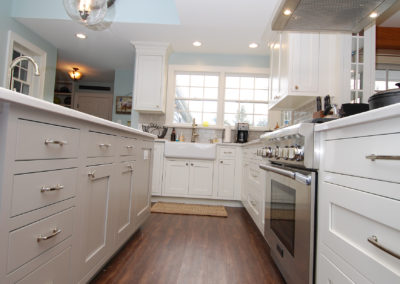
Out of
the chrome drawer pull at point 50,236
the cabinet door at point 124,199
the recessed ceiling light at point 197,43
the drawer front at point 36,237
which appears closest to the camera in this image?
the drawer front at point 36,237

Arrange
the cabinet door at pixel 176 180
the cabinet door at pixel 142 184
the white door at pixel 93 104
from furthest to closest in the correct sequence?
1. the white door at pixel 93 104
2. the cabinet door at pixel 176 180
3. the cabinet door at pixel 142 184

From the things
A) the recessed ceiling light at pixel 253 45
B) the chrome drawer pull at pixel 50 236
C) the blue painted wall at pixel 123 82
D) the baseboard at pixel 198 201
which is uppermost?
the recessed ceiling light at pixel 253 45

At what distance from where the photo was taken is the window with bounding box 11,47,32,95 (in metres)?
3.86

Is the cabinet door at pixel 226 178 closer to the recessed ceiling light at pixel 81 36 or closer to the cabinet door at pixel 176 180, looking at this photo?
→ the cabinet door at pixel 176 180

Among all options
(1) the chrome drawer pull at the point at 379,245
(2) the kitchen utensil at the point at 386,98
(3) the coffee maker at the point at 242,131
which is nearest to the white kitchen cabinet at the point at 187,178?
(3) the coffee maker at the point at 242,131

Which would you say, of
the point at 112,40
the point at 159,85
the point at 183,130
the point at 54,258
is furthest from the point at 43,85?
the point at 54,258

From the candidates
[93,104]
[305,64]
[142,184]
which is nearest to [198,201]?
[142,184]

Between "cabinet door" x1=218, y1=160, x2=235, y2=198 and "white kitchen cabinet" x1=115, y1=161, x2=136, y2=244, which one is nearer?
"white kitchen cabinet" x1=115, y1=161, x2=136, y2=244

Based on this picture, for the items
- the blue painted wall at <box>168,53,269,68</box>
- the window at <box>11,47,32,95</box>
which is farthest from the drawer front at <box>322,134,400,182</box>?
the window at <box>11,47,32,95</box>

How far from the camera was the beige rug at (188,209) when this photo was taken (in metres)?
3.18

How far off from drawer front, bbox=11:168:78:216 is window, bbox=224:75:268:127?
11.7 feet

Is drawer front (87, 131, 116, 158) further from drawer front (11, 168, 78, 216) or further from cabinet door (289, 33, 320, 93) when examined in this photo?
cabinet door (289, 33, 320, 93)

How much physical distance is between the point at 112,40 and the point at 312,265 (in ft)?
13.6

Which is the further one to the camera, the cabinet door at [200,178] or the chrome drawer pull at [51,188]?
→ the cabinet door at [200,178]
